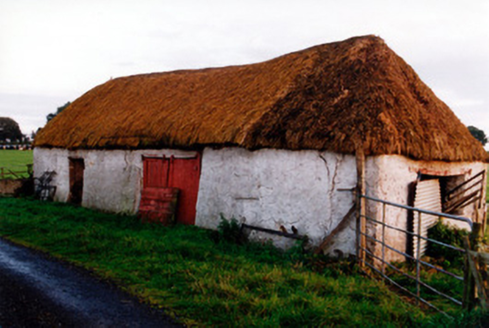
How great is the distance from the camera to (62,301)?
4.70m

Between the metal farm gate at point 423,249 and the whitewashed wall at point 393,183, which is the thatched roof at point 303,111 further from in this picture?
the metal farm gate at point 423,249

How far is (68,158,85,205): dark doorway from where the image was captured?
13.4 meters

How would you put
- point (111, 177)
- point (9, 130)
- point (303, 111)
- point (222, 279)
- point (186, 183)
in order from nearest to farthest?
point (222, 279)
point (303, 111)
point (186, 183)
point (111, 177)
point (9, 130)

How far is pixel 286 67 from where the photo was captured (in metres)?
10.3

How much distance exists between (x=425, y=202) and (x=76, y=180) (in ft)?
37.9

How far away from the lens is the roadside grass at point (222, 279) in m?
4.13

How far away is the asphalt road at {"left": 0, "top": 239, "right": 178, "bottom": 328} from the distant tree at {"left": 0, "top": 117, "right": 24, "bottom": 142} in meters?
76.5

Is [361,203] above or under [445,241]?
above

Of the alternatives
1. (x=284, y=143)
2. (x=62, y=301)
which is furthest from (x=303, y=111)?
(x=62, y=301)

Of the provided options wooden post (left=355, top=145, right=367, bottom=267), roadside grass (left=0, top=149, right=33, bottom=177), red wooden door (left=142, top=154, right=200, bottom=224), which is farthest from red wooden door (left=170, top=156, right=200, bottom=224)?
roadside grass (left=0, top=149, right=33, bottom=177)

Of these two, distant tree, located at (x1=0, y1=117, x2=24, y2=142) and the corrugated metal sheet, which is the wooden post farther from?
distant tree, located at (x1=0, y1=117, x2=24, y2=142)

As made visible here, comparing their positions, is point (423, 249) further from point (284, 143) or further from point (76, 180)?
point (76, 180)

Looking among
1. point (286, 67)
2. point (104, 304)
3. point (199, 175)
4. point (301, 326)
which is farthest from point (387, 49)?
point (104, 304)

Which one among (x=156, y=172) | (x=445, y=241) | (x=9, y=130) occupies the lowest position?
(x=445, y=241)
